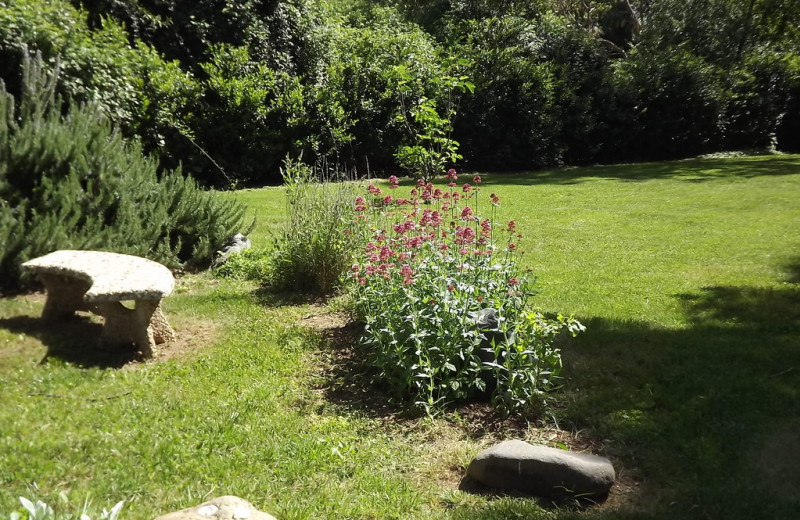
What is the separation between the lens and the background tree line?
11.4m

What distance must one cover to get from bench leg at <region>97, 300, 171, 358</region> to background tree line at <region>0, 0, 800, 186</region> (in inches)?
197

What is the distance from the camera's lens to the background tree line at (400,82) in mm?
11398

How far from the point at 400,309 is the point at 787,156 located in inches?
745

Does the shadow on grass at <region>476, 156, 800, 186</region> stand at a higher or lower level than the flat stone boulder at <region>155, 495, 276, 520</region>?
higher

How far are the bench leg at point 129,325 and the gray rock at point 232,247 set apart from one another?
262 centimetres

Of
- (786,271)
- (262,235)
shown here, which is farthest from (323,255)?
(786,271)

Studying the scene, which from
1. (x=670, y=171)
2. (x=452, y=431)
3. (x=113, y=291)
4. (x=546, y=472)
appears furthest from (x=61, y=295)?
(x=670, y=171)

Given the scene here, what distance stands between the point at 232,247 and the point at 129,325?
A: 301 centimetres

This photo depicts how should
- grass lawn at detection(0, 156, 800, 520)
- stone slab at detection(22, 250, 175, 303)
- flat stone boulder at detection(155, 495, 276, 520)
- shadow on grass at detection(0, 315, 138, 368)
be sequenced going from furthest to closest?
1. shadow on grass at detection(0, 315, 138, 368)
2. stone slab at detection(22, 250, 175, 303)
3. grass lawn at detection(0, 156, 800, 520)
4. flat stone boulder at detection(155, 495, 276, 520)

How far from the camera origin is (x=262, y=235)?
29.6 ft

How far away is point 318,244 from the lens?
21.1 feet

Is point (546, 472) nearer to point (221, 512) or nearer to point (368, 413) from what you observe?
point (368, 413)

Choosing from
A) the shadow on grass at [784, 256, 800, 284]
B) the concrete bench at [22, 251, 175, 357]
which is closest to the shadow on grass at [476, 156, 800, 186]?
the shadow on grass at [784, 256, 800, 284]

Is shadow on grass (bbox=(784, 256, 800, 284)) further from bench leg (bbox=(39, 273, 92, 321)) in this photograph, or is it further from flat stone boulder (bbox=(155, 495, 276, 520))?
bench leg (bbox=(39, 273, 92, 321))
